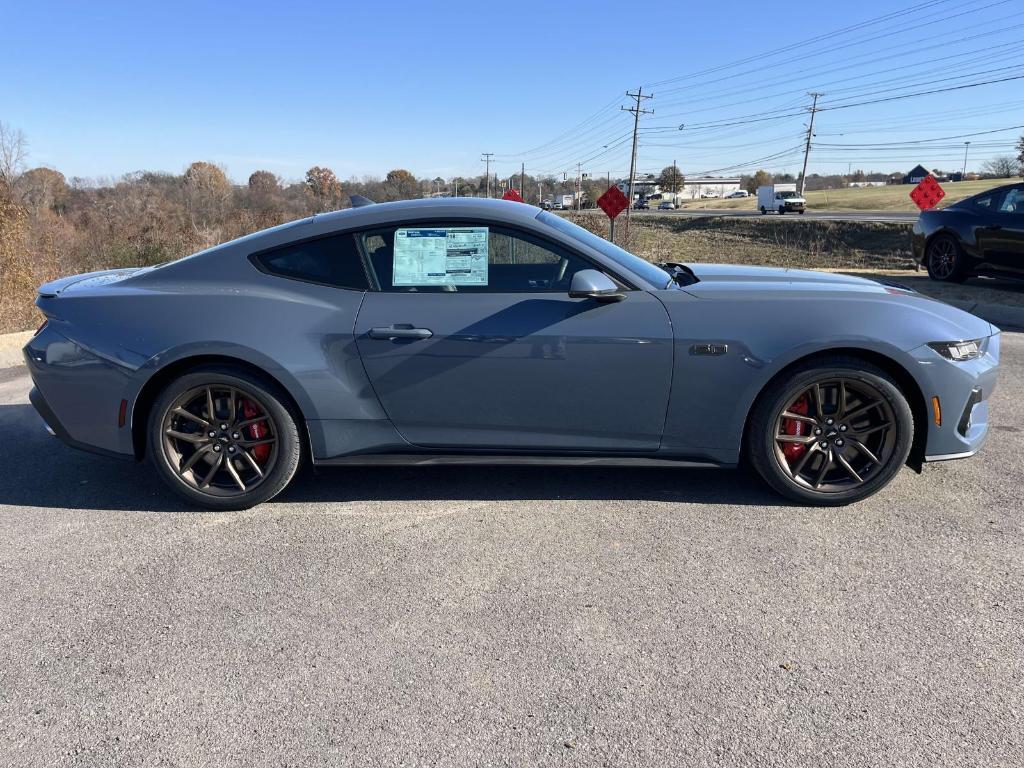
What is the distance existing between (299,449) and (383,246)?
1.11m

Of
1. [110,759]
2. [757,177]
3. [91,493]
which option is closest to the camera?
[110,759]

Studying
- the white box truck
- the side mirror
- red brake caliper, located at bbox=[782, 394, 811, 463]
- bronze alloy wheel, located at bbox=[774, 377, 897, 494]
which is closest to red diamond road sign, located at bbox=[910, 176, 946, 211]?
bronze alloy wheel, located at bbox=[774, 377, 897, 494]

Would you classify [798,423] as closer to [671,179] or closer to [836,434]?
→ [836,434]

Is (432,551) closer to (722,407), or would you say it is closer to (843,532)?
(722,407)

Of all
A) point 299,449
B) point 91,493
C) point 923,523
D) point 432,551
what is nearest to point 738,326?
point 923,523

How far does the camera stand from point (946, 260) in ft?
37.9

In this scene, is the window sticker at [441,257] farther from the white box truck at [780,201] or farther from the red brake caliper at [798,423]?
the white box truck at [780,201]

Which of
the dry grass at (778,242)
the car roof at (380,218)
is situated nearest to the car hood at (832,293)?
the car roof at (380,218)

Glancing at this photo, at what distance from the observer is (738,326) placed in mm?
3600

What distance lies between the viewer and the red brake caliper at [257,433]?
3828mm

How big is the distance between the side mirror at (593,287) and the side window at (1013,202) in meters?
9.45

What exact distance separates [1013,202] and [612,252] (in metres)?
9.30

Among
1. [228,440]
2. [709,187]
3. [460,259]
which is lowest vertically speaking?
[228,440]

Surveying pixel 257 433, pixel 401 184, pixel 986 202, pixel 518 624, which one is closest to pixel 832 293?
pixel 518 624
